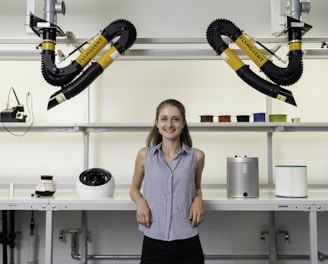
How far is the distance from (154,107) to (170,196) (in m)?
1.19

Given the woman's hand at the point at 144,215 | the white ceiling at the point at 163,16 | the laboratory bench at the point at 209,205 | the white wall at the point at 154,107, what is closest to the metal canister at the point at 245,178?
the laboratory bench at the point at 209,205

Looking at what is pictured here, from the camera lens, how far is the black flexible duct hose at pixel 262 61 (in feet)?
5.27

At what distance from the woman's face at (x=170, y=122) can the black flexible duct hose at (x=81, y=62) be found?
0.45 meters

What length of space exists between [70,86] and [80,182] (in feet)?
1.62

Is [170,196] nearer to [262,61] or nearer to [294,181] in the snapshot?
[294,181]

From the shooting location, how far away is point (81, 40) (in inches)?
72.0

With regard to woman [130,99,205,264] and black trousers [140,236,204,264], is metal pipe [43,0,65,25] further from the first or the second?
black trousers [140,236,204,264]

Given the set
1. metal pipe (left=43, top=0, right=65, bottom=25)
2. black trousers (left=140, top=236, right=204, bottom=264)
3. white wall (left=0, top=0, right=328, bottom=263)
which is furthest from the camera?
white wall (left=0, top=0, right=328, bottom=263)

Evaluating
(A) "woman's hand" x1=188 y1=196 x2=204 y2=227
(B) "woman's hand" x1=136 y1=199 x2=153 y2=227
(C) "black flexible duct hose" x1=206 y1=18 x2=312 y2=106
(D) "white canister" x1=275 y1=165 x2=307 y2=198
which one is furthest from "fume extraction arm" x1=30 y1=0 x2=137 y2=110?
(D) "white canister" x1=275 y1=165 x2=307 y2=198

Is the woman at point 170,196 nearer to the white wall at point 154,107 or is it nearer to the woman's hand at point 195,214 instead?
the woman's hand at point 195,214

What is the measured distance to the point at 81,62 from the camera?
5.39ft

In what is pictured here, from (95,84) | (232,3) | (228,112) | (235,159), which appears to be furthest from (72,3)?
(235,159)

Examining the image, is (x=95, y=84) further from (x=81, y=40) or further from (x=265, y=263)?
(x=265, y=263)

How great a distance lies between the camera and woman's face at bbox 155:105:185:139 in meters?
1.38
